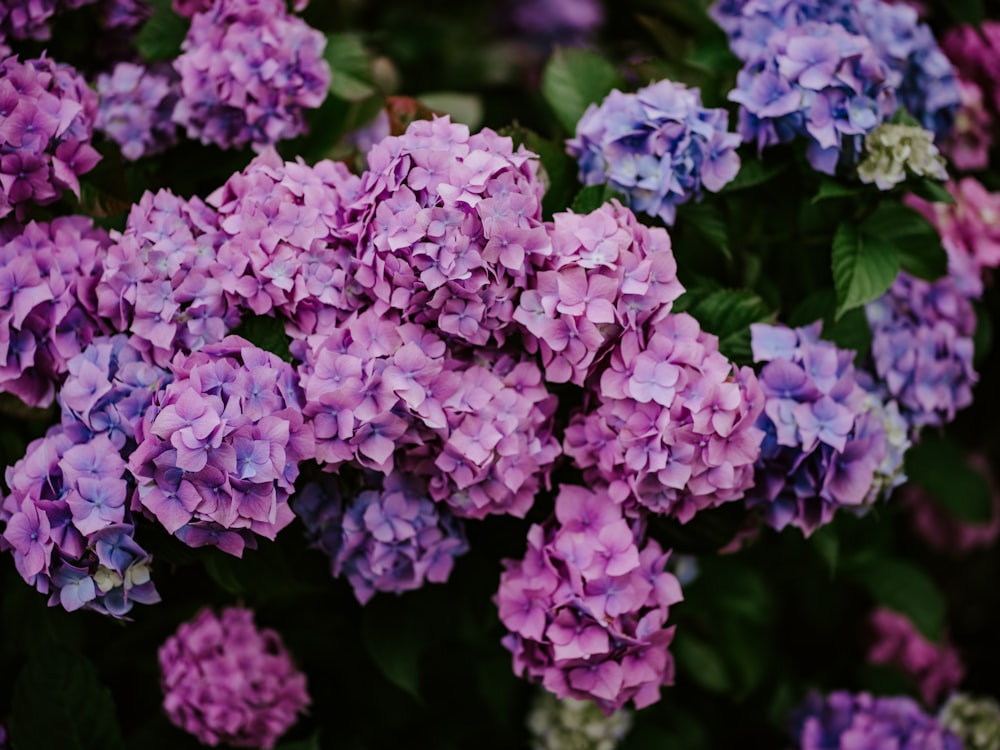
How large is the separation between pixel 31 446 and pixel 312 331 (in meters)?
0.32

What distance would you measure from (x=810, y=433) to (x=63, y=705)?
0.92m

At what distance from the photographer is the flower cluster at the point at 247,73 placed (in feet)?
3.75

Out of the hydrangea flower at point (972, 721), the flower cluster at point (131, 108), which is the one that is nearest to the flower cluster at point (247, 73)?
the flower cluster at point (131, 108)

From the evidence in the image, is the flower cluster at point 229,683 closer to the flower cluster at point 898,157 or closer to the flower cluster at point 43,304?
the flower cluster at point 43,304

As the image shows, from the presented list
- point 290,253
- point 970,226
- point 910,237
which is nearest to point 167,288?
point 290,253

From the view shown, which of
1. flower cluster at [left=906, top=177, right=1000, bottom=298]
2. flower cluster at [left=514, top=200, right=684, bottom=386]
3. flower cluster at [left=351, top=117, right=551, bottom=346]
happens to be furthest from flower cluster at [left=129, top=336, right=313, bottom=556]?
flower cluster at [left=906, top=177, right=1000, bottom=298]

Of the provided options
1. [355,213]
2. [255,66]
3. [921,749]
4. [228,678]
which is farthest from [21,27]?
[921,749]

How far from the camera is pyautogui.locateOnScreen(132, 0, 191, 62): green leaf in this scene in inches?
48.6

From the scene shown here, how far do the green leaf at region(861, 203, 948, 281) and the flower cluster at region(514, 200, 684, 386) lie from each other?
0.39 meters

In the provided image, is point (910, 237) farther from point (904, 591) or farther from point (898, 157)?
Result: point (904, 591)

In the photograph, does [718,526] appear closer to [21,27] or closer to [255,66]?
[255,66]

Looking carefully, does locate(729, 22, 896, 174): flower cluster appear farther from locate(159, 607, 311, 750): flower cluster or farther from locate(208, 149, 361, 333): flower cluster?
locate(159, 607, 311, 750): flower cluster

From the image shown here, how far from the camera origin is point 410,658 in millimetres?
1202

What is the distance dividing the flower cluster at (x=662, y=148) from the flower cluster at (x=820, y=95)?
0.06 meters
